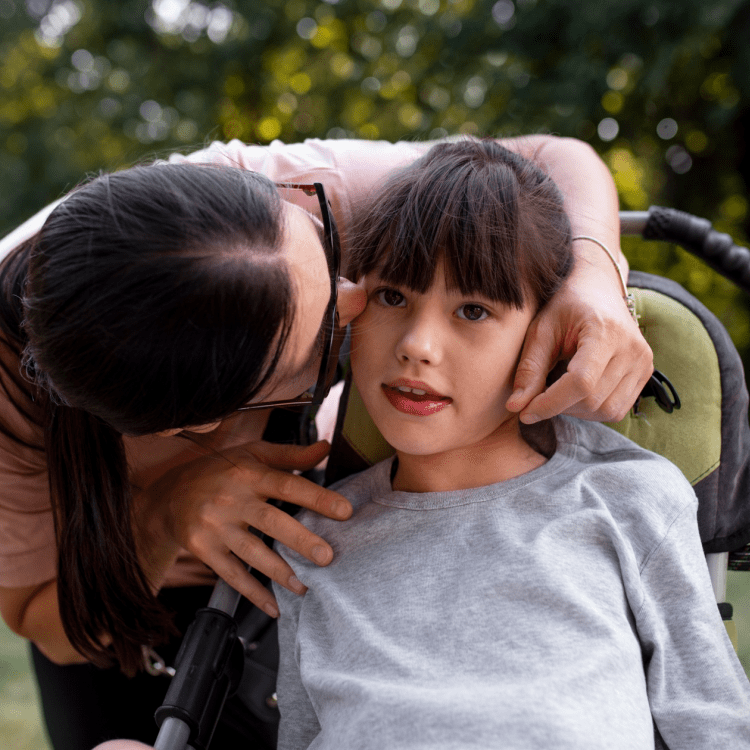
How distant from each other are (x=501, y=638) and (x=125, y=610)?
2.08ft

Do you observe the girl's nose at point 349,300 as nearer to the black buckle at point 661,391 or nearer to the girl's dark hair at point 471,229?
the girl's dark hair at point 471,229

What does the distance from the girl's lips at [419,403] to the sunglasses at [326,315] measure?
0.34 feet

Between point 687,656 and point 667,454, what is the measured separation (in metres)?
0.34

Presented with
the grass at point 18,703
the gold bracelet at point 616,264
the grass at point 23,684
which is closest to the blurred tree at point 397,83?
A: the grass at point 23,684

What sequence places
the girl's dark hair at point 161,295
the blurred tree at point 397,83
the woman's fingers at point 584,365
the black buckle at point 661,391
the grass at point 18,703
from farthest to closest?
the blurred tree at point 397,83 → the grass at point 18,703 → the black buckle at point 661,391 → the woman's fingers at point 584,365 → the girl's dark hair at point 161,295

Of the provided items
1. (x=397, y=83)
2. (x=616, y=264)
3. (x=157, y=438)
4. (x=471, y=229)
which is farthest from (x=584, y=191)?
(x=397, y=83)

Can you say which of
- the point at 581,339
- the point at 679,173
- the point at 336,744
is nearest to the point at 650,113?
the point at 679,173

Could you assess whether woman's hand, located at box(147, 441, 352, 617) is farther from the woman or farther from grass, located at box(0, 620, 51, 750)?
grass, located at box(0, 620, 51, 750)

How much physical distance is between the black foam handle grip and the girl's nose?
63 cm

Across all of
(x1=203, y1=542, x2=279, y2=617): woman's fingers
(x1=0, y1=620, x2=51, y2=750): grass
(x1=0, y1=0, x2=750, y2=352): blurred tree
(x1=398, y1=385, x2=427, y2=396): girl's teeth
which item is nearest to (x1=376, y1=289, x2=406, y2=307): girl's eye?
(x1=398, y1=385, x2=427, y2=396): girl's teeth

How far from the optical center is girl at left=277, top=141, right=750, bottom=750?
939 millimetres

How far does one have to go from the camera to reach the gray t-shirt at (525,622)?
92cm

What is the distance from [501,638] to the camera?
39.0 inches

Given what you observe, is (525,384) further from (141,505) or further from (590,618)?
(141,505)
